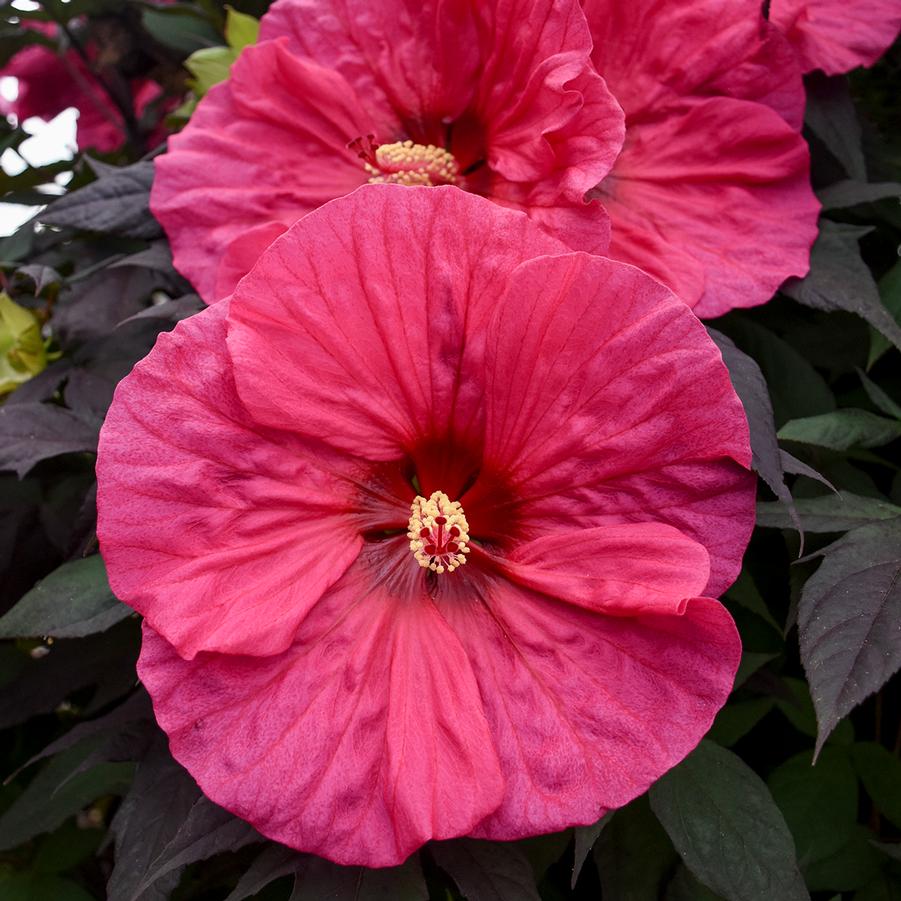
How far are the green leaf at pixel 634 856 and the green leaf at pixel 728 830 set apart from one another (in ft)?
0.22

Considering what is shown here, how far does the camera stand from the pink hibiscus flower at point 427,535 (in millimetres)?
582

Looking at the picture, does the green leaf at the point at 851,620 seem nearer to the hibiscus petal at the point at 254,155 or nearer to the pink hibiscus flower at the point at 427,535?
the pink hibiscus flower at the point at 427,535

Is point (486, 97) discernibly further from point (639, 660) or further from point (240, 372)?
point (639, 660)

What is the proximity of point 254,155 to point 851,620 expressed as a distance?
596mm

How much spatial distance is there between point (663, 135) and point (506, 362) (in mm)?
297

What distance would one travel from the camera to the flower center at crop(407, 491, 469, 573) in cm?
66

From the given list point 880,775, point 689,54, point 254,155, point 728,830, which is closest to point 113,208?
point 254,155

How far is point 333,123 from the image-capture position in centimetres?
82

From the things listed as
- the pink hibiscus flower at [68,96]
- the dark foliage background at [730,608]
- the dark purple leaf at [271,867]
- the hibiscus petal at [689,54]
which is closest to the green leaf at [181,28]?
the dark foliage background at [730,608]

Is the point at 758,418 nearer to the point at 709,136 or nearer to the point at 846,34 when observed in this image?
the point at 709,136

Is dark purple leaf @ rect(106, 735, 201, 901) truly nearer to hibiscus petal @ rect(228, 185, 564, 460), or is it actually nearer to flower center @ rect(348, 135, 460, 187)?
hibiscus petal @ rect(228, 185, 564, 460)

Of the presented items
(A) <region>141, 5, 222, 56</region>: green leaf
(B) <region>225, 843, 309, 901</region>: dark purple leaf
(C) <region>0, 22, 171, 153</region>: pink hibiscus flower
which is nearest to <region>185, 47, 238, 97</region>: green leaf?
(A) <region>141, 5, 222, 56</region>: green leaf

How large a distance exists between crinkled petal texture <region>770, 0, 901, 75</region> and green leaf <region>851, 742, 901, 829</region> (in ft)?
1.89

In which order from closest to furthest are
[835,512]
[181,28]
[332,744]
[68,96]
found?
[332,744] → [835,512] → [181,28] → [68,96]
